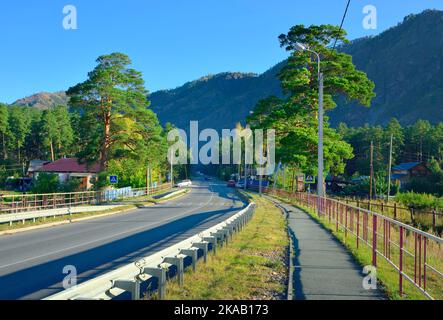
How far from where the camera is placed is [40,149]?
366 feet

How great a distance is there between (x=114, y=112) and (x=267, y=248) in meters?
31.0

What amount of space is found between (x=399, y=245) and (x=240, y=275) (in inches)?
121

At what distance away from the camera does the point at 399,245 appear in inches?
332

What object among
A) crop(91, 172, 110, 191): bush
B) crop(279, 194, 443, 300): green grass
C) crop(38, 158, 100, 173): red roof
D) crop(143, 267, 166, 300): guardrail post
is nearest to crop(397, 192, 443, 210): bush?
crop(91, 172, 110, 191): bush

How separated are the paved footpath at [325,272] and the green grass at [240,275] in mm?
359

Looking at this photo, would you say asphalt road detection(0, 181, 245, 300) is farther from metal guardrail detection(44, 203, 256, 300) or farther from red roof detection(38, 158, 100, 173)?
red roof detection(38, 158, 100, 173)

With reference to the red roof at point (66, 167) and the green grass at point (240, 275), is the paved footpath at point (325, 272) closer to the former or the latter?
the green grass at point (240, 275)

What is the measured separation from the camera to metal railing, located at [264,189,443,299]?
768cm

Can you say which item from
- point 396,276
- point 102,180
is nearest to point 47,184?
point 102,180

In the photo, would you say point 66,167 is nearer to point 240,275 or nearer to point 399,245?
point 240,275

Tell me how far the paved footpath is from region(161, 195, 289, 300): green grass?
359mm

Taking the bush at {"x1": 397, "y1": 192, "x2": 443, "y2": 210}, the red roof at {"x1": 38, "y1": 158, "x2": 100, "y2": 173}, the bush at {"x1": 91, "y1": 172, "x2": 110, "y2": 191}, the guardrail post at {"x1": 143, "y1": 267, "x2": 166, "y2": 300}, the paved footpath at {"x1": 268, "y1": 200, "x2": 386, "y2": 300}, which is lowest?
the bush at {"x1": 397, "y1": 192, "x2": 443, "y2": 210}
